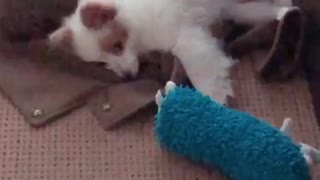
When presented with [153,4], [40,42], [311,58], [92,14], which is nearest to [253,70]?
[311,58]

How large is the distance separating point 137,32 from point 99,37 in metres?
0.09

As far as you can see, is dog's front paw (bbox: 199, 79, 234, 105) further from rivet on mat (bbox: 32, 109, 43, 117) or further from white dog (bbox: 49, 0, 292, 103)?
rivet on mat (bbox: 32, 109, 43, 117)

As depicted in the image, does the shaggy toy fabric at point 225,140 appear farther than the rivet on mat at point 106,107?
No

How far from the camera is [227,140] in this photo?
1.42m

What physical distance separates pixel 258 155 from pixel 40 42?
66 centimetres

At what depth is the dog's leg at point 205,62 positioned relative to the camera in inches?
64.4

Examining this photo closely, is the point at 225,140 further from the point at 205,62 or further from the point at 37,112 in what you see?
the point at 37,112

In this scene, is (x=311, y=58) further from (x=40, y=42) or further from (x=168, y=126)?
(x=40, y=42)

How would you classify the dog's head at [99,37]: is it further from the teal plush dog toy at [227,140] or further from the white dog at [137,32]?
the teal plush dog toy at [227,140]

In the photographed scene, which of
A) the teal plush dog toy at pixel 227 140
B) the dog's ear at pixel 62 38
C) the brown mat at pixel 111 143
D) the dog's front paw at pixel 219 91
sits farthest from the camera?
the dog's ear at pixel 62 38

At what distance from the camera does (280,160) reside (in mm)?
1366

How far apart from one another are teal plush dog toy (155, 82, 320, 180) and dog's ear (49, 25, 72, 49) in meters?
0.35

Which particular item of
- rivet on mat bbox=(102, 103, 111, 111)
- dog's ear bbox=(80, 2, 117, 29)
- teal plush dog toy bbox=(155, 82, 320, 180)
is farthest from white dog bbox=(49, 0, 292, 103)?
teal plush dog toy bbox=(155, 82, 320, 180)

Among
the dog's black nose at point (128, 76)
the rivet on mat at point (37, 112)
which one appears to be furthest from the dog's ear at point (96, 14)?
the rivet on mat at point (37, 112)
